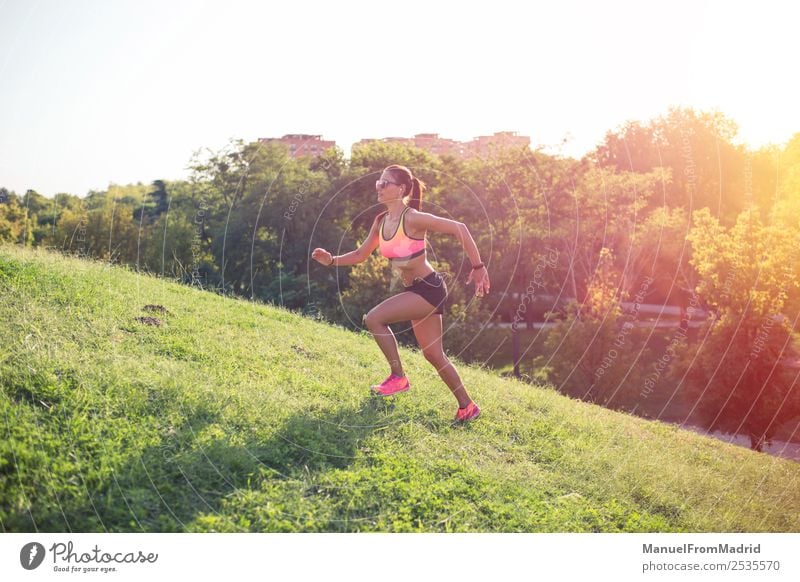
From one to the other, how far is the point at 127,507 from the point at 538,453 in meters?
4.53

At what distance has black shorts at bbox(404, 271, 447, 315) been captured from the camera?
24.8ft

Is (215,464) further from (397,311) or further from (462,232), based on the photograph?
(462,232)

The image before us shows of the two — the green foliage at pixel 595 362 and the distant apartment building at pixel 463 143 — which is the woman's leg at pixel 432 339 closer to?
the green foliage at pixel 595 362

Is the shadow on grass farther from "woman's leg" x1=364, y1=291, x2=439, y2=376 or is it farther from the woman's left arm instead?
the woman's left arm

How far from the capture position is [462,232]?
6934 millimetres

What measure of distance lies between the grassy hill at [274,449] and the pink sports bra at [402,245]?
184 cm

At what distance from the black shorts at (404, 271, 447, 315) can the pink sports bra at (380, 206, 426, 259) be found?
11.5 inches

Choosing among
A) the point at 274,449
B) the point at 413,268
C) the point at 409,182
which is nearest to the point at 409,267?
the point at 413,268

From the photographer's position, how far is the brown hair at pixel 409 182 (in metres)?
7.49

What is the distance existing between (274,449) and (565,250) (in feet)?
95.9

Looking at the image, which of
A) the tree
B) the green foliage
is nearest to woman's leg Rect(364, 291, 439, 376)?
the tree

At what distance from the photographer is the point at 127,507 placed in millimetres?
5164

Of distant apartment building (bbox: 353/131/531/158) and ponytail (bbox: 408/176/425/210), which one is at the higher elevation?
distant apartment building (bbox: 353/131/531/158)

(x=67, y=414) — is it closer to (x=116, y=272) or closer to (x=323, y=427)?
(x=323, y=427)
